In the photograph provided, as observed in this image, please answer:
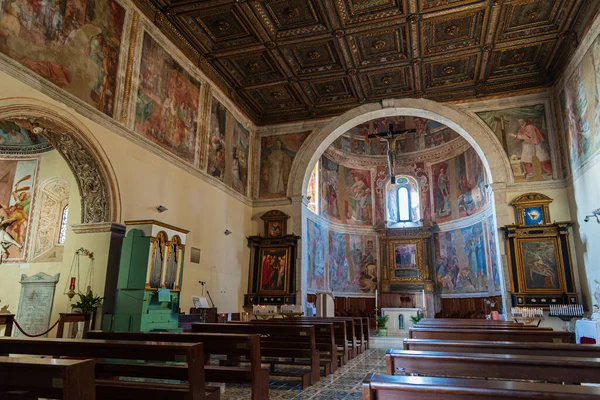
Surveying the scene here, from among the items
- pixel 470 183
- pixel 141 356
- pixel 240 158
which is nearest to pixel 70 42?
pixel 141 356

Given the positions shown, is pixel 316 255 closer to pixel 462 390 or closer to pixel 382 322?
pixel 382 322

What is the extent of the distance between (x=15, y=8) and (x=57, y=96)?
1590 mm

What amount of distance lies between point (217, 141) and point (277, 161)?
3.22m

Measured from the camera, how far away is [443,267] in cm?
2086

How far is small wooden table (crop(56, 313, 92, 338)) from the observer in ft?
25.4

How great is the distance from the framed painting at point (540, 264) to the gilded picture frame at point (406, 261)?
8101 mm

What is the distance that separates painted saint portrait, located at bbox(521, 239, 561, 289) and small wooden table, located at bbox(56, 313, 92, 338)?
476 inches

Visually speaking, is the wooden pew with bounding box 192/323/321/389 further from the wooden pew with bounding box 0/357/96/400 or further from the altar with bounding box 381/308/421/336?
the altar with bounding box 381/308/421/336

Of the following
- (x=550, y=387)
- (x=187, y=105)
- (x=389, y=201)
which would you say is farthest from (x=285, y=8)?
(x=389, y=201)

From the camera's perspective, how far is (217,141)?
1409 centimetres

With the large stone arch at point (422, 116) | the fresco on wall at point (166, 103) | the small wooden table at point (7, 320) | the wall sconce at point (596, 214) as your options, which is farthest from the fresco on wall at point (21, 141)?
the wall sconce at point (596, 214)

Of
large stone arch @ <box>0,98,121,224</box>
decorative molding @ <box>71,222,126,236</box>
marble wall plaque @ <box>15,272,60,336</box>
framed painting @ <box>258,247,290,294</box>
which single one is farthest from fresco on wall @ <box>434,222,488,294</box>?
marble wall plaque @ <box>15,272,60,336</box>

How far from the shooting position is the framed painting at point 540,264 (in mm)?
12602

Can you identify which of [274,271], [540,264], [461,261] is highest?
[461,261]
